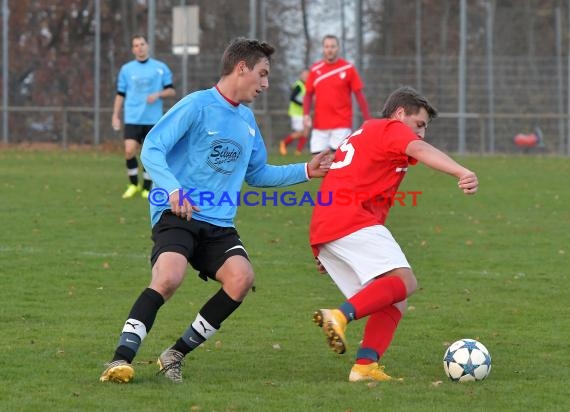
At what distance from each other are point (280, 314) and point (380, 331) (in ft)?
6.97

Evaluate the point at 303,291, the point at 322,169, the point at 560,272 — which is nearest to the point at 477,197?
the point at 560,272

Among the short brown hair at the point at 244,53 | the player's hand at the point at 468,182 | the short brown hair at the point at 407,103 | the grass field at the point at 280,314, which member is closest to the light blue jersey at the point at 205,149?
the short brown hair at the point at 244,53

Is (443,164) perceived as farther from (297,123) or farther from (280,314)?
(297,123)

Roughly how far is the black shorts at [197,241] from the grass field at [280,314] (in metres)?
0.61

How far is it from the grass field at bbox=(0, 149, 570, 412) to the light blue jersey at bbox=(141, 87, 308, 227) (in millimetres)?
913

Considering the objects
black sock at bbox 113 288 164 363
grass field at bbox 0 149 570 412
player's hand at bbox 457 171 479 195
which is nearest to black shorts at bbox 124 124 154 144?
grass field at bbox 0 149 570 412

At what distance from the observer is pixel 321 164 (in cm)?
653

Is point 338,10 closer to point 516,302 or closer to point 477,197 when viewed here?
point 477,197

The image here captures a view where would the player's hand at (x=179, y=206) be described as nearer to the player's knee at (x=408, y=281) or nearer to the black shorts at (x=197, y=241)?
the black shorts at (x=197, y=241)

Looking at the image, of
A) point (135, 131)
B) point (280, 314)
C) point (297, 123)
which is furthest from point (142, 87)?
point (297, 123)

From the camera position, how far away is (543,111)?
28.0 meters

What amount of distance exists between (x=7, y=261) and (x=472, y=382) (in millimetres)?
5627

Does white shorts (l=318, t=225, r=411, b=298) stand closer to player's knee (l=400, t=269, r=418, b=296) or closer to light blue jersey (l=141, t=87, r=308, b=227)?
player's knee (l=400, t=269, r=418, b=296)

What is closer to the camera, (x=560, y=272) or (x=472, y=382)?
(x=472, y=382)
